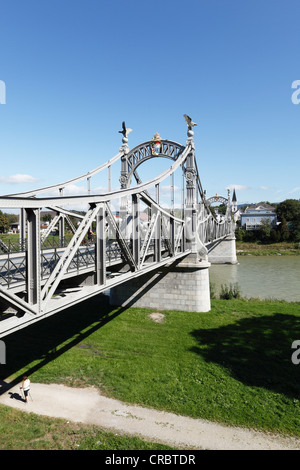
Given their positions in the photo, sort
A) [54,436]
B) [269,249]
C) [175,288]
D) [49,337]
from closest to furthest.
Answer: [54,436]
[49,337]
[175,288]
[269,249]

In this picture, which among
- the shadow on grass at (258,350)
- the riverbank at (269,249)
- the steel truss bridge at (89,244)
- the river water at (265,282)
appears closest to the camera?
the steel truss bridge at (89,244)

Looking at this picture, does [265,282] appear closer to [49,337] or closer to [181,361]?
[181,361]

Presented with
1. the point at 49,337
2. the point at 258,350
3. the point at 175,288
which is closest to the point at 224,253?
the point at 175,288

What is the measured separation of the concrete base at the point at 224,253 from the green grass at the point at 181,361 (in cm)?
3384

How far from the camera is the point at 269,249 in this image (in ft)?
239

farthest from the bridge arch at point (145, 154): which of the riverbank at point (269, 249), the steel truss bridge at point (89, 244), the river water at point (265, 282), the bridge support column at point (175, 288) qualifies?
the riverbank at point (269, 249)

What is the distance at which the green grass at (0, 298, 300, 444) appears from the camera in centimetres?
917

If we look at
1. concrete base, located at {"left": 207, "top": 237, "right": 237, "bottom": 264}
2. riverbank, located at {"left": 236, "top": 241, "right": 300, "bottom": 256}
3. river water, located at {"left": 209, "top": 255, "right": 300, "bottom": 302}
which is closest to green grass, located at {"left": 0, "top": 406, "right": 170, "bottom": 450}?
river water, located at {"left": 209, "top": 255, "right": 300, "bottom": 302}

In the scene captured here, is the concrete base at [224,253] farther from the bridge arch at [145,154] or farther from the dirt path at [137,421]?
the dirt path at [137,421]

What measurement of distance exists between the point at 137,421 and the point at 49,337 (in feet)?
24.3

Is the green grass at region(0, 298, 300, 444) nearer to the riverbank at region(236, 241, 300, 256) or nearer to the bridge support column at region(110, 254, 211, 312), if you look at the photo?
the bridge support column at region(110, 254, 211, 312)

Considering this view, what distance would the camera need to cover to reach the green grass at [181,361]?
30.1ft
